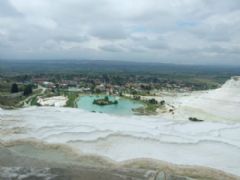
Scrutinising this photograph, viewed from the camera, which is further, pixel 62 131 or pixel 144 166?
pixel 62 131

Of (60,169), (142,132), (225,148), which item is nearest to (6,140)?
(60,169)

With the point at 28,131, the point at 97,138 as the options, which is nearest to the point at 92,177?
the point at 97,138

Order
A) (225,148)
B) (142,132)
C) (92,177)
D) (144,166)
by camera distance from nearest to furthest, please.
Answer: (92,177), (144,166), (225,148), (142,132)

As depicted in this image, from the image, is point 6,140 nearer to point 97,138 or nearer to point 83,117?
point 97,138

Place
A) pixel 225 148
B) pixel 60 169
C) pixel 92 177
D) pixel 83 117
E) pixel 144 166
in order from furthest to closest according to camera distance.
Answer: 1. pixel 83 117
2. pixel 225 148
3. pixel 144 166
4. pixel 60 169
5. pixel 92 177

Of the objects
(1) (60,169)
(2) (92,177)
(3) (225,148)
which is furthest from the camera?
(3) (225,148)

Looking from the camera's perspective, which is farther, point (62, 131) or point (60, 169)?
point (62, 131)

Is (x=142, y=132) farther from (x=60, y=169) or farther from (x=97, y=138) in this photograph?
(x=60, y=169)

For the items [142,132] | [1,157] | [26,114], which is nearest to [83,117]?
[26,114]

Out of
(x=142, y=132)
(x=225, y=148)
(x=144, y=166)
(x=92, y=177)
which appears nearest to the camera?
(x=92, y=177)
